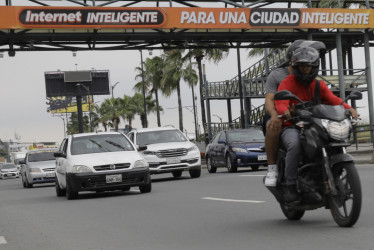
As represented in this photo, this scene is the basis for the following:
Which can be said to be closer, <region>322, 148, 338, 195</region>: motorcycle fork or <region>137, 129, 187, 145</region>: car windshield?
<region>322, 148, 338, 195</region>: motorcycle fork

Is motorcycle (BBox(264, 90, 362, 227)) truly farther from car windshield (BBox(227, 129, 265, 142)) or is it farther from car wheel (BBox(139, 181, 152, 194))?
car windshield (BBox(227, 129, 265, 142))

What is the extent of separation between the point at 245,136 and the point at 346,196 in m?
19.0

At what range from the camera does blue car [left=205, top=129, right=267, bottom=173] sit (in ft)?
83.1

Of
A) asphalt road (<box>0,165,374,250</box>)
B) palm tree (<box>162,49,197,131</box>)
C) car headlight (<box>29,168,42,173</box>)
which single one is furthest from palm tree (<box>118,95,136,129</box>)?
asphalt road (<box>0,165,374,250</box>)

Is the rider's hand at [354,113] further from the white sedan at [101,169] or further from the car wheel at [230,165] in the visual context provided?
the car wheel at [230,165]

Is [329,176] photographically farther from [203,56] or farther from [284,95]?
[203,56]

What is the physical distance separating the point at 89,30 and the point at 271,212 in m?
24.9

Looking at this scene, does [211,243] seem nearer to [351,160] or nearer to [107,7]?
[351,160]

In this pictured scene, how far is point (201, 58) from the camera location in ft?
179

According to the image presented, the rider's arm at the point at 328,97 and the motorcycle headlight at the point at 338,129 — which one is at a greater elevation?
the rider's arm at the point at 328,97

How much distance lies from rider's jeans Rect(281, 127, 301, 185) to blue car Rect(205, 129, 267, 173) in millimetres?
16359

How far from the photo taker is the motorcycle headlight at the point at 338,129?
24.8ft

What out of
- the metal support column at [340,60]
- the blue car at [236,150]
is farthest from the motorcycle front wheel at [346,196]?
the metal support column at [340,60]

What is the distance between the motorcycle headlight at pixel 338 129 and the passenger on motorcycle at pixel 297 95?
405mm
